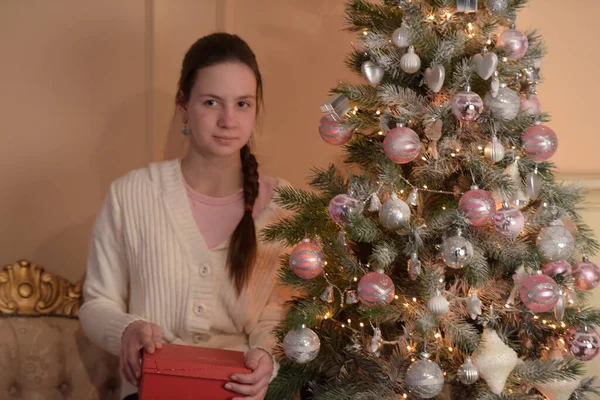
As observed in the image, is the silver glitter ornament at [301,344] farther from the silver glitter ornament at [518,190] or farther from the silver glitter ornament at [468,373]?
the silver glitter ornament at [518,190]

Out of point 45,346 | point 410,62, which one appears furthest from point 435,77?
point 45,346

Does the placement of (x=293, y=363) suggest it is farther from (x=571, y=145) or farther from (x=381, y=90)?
(x=571, y=145)

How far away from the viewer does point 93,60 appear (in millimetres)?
2209

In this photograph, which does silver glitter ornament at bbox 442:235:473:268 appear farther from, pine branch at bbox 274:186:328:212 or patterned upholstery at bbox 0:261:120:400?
patterned upholstery at bbox 0:261:120:400

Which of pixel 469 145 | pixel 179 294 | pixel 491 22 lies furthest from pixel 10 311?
pixel 491 22

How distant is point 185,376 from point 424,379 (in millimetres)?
428

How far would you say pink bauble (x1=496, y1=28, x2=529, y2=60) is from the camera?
4.37 ft

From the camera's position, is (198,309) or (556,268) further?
(198,309)

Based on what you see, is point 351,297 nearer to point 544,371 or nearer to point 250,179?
point 544,371

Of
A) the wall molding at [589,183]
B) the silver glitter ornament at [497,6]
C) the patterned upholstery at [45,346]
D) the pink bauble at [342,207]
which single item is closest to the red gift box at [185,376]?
the pink bauble at [342,207]

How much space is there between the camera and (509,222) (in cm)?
127

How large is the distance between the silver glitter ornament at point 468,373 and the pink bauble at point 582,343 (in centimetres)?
21

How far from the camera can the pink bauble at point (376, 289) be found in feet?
4.27

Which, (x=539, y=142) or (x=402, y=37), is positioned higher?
(x=402, y=37)
